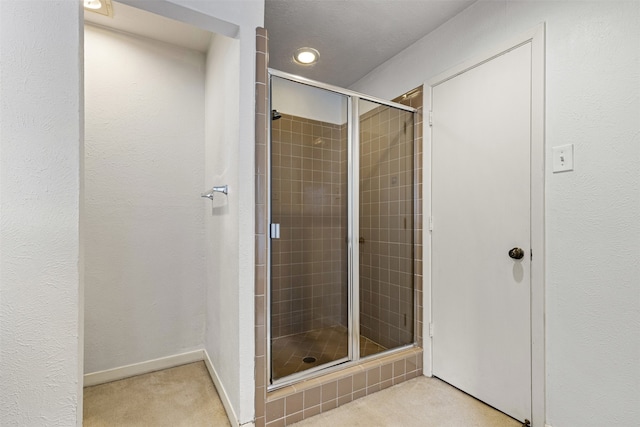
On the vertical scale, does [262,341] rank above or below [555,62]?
below

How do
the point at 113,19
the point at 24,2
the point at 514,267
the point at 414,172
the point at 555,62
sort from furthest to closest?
the point at 414,172, the point at 113,19, the point at 514,267, the point at 555,62, the point at 24,2

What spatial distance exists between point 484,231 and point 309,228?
1.03m

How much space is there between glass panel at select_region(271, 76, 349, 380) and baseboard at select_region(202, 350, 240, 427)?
0.33 metres

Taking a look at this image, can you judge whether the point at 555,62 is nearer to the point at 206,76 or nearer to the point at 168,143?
the point at 206,76

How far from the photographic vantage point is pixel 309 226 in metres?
2.04

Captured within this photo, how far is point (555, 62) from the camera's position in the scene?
1446 millimetres

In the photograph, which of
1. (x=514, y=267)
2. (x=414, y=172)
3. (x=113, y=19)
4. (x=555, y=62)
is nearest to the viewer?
(x=555, y=62)

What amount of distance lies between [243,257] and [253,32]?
1102mm

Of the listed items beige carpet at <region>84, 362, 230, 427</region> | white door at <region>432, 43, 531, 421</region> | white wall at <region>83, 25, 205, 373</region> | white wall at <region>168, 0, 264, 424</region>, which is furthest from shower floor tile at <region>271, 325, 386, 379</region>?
white wall at <region>83, 25, 205, 373</region>

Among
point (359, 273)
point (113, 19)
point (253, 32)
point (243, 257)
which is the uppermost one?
point (113, 19)

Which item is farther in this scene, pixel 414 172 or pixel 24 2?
pixel 414 172

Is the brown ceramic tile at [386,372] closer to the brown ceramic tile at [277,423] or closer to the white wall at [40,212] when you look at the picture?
the brown ceramic tile at [277,423]

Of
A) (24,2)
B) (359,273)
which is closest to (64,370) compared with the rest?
(24,2)

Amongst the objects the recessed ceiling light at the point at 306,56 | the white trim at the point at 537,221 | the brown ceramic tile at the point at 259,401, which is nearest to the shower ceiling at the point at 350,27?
the recessed ceiling light at the point at 306,56
